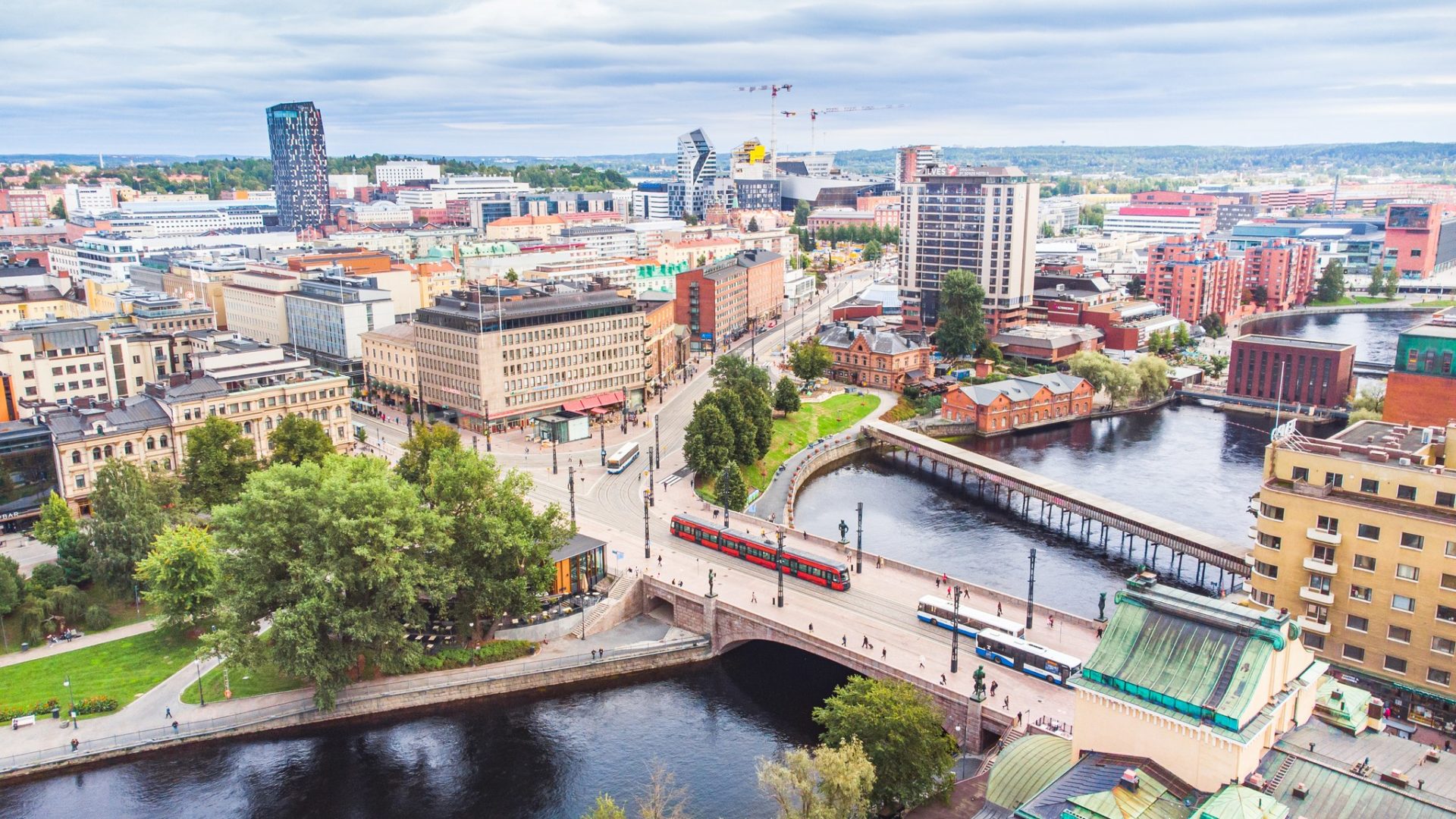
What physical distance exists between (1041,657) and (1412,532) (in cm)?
2398

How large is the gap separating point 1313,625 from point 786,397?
89.9m

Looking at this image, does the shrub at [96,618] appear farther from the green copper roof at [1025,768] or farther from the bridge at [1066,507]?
the bridge at [1066,507]

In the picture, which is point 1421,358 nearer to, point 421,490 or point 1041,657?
point 1041,657

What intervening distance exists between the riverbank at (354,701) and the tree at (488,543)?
4.97 meters

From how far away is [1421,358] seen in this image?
4446 inches

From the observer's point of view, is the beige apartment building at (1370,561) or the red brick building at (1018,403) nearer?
the beige apartment building at (1370,561)

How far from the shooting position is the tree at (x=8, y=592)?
8075cm

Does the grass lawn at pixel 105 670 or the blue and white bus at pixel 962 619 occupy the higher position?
the blue and white bus at pixel 962 619

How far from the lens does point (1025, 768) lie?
52781mm

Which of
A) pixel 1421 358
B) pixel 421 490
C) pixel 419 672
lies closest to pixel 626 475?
pixel 421 490

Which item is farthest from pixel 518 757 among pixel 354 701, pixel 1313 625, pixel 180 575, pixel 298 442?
pixel 1313 625

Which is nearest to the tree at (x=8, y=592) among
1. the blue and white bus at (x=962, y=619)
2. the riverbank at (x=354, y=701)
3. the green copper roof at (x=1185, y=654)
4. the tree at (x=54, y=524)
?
the tree at (x=54, y=524)

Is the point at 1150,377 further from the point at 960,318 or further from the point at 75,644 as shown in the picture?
the point at 75,644

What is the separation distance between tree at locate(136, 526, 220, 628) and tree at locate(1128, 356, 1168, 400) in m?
144
